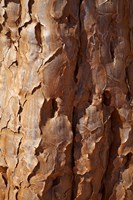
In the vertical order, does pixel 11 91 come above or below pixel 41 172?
above

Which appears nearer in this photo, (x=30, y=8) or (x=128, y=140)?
(x=30, y=8)

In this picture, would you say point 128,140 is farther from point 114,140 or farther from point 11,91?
point 11,91

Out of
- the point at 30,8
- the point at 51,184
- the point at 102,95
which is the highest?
the point at 30,8

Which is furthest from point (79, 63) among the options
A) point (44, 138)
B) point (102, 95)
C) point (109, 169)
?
point (109, 169)

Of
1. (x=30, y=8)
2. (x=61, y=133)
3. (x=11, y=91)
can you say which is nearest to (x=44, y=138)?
(x=61, y=133)

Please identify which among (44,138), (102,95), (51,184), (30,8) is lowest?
(51,184)

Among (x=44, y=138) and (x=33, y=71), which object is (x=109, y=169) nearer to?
(x=44, y=138)
